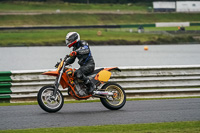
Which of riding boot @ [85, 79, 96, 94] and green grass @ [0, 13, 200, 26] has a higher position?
riding boot @ [85, 79, 96, 94]

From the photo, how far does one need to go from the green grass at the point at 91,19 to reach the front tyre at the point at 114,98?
7326cm

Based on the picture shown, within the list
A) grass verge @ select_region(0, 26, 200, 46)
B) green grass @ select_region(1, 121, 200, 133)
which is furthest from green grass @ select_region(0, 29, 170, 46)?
green grass @ select_region(1, 121, 200, 133)

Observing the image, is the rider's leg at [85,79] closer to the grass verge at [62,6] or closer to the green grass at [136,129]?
the green grass at [136,129]

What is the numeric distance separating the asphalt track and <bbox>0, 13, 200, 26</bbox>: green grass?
73.1 metres

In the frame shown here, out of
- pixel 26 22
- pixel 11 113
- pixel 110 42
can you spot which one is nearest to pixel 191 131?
pixel 11 113

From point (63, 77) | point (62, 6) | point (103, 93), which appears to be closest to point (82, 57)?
point (63, 77)

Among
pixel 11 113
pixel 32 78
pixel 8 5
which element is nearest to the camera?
pixel 11 113

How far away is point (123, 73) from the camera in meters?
12.1

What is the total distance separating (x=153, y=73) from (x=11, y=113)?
4779 mm

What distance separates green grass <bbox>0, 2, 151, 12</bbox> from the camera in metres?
95.4

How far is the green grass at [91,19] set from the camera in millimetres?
84119

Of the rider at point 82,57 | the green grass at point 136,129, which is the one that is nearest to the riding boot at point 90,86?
the rider at point 82,57

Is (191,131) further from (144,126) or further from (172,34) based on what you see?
(172,34)

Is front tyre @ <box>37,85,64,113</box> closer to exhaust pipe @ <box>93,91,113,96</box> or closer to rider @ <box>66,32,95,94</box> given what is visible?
rider @ <box>66,32,95,94</box>
